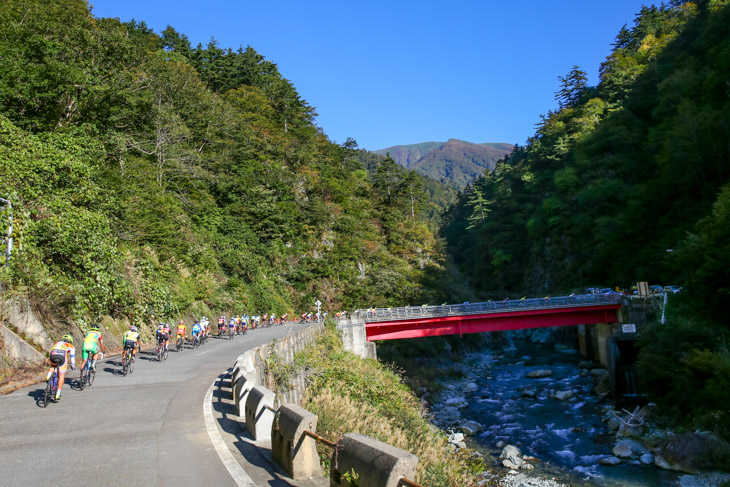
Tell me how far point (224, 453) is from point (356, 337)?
2519 cm

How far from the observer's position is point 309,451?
6488mm

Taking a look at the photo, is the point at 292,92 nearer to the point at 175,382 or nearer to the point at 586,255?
the point at 586,255

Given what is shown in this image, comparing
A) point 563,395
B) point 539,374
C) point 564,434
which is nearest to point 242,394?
point 564,434

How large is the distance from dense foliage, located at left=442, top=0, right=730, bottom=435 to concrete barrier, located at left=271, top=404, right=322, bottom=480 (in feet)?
63.3

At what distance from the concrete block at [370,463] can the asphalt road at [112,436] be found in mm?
1842

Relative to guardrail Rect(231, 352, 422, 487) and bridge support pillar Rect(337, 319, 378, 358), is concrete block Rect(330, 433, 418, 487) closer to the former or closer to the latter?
guardrail Rect(231, 352, 422, 487)

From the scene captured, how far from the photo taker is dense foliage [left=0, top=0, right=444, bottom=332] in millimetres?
17906

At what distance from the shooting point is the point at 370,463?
4.81 meters

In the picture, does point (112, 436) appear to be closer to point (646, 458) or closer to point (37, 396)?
point (37, 396)

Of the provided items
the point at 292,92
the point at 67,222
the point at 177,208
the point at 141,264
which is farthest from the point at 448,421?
the point at 292,92

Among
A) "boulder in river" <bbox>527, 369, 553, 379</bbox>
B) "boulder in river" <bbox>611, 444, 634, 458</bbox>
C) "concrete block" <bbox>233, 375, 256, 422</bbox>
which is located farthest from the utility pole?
"boulder in river" <bbox>527, 369, 553, 379</bbox>

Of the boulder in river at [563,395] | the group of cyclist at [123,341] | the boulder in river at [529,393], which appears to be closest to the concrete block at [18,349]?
the group of cyclist at [123,341]

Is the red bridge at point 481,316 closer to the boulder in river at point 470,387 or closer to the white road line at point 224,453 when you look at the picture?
the boulder in river at point 470,387

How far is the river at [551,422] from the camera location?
57.4 ft
